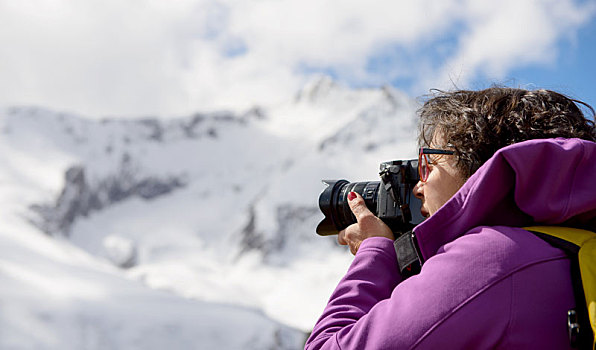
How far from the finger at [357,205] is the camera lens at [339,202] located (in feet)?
0.12

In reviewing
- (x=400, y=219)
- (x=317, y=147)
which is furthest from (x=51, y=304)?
(x=317, y=147)

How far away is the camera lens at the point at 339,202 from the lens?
189cm

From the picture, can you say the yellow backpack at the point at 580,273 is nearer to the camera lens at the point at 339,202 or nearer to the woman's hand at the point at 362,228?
the woman's hand at the point at 362,228

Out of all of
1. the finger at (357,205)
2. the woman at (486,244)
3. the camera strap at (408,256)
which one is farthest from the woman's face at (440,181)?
the finger at (357,205)

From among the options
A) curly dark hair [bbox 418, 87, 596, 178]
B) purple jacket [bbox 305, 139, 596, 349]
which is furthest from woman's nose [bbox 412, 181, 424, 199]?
purple jacket [bbox 305, 139, 596, 349]

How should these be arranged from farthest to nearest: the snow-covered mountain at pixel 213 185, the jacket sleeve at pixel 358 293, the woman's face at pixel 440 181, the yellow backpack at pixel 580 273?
the snow-covered mountain at pixel 213 185, the woman's face at pixel 440 181, the jacket sleeve at pixel 358 293, the yellow backpack at pixel 580 273

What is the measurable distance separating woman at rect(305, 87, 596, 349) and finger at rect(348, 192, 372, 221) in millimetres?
192

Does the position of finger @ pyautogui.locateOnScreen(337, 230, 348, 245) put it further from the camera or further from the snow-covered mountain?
the snow-covered mountain

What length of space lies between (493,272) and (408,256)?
29cm

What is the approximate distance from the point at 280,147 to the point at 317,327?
257 ft

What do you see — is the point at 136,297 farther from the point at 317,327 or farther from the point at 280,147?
the point at 280,147

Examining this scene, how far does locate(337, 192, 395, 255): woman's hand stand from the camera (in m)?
1.66

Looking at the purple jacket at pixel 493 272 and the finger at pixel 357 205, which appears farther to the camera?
the finger at pixel 357 205

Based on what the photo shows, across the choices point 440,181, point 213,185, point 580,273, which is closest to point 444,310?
point 580,273
